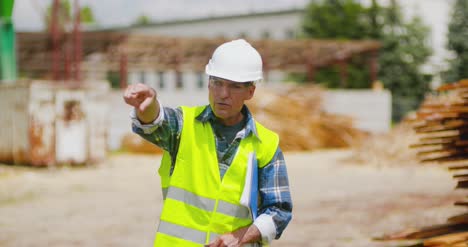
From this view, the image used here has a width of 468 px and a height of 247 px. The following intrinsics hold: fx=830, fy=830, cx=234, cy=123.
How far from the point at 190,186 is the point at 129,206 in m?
7.33

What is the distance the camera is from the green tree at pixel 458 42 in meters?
29.5

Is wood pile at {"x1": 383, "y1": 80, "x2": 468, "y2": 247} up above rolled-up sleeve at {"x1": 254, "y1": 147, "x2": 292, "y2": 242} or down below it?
below

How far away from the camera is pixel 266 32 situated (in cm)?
5650

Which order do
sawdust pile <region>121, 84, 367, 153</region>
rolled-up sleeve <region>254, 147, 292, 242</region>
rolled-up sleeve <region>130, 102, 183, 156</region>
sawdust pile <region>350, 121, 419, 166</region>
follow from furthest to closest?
1. sawdust pile <region>121, 84, 367, 153</region>
2. sawdust pile <region>350, 121, 419, 166</region>
3. rolled-up sleeve <region>254, 147, 292, 242</region>
4. rolled-up sleeve <region>130, 102, 183, 156</region>

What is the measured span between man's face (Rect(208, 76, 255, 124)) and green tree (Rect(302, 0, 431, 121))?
101ft

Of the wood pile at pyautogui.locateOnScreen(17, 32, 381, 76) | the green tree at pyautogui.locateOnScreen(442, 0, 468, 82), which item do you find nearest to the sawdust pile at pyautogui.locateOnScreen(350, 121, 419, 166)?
the wood pile at pyautogui.locateOnScreen(17, 32, 381, 76)

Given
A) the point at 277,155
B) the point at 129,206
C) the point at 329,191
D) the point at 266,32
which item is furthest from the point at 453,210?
the point at 266,32

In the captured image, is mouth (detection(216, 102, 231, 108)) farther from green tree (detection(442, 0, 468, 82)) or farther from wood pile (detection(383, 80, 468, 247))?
green tree (detection(442, 0, 468, 82))

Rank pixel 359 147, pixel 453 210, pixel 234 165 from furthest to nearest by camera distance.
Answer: pixel 359 147 → pixel 453 210 → pixel 234 165

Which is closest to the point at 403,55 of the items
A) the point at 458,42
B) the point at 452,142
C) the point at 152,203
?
the point at 458,42

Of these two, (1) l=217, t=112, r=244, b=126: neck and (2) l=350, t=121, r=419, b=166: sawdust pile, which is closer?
(1) l=217, t=112, r=244, b=126: neck

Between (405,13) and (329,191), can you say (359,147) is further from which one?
(405,13)

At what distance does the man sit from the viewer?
10.1 feet

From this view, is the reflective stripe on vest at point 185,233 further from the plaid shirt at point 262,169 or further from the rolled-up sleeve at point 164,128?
the rolled-up sleeve at point 164,128
